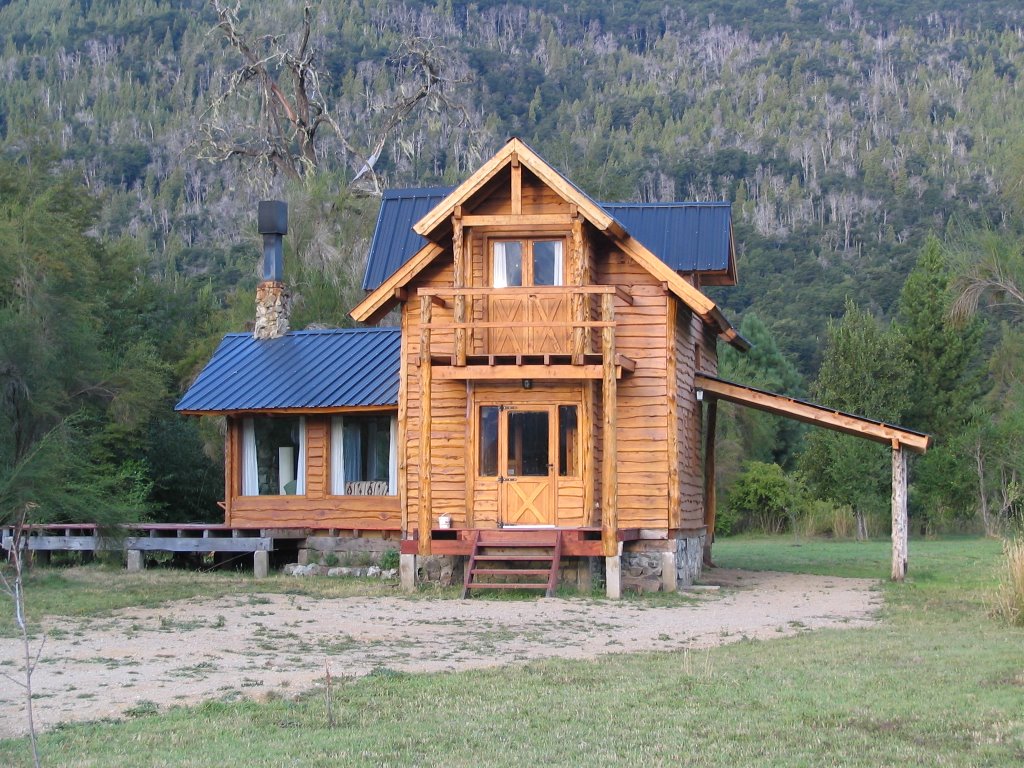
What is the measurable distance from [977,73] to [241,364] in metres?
112

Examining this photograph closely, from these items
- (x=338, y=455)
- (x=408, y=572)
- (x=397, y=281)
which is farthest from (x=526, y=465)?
(x=338, y=455)

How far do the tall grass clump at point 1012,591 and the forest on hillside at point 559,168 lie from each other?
14742 millimetres

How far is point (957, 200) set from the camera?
312ft

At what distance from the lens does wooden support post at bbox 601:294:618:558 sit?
22.0 metres

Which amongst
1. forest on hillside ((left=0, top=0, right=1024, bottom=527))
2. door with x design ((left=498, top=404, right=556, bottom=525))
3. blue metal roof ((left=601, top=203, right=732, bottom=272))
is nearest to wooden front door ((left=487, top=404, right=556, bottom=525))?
door with x design ((left=498, top=404, right=556, bottom=525))

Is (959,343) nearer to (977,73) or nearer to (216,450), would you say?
(216,450)

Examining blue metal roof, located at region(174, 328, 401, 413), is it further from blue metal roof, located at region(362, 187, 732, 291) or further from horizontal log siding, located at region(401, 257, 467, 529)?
horizontal log siding, located at region(401, 257, 467, 529)

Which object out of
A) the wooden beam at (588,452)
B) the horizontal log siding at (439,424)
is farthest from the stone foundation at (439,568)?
the wooden beam at (588,452)

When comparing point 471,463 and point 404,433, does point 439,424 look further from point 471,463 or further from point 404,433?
point 471,463

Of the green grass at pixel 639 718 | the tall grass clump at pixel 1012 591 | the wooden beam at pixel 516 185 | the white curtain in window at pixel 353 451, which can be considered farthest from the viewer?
the white curtain in window at pixel 353 451

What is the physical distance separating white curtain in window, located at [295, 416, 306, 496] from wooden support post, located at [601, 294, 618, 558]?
7361 mm

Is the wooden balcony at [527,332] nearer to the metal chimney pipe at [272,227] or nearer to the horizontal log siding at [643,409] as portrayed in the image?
the horizontal log siding at [643,409]

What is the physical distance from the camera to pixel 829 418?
2455 centimetres

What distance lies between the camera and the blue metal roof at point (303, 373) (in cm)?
2650
